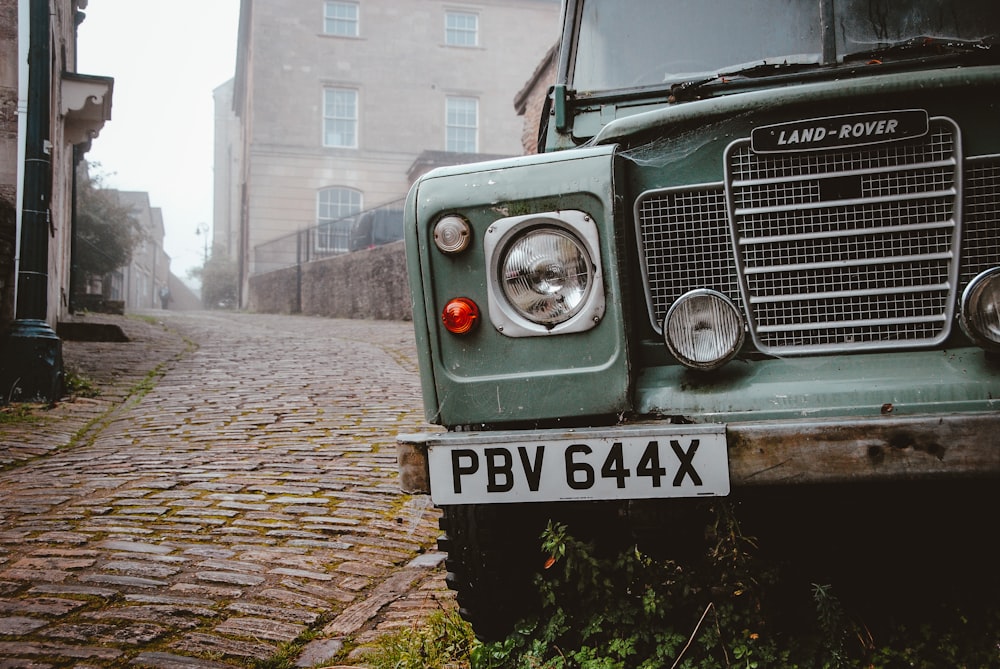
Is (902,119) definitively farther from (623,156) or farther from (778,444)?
(778,444)

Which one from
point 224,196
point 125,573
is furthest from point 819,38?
point 224,196

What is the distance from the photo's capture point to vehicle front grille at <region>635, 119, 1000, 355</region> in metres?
2.22

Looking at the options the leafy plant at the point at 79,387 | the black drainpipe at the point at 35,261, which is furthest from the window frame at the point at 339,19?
the leafy plant at the point at 79,387

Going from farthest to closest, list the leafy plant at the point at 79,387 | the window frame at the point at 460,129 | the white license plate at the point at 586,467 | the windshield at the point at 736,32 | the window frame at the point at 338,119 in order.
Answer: the window frame at the point at 460,129 < the window frame at the point at 338,119 < the leafy plant at the point at 79,387 < the windshield at the point at 736,32 < the white license plate at the point at 586,467

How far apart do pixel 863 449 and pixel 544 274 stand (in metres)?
0.90

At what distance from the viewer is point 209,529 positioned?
4.04 metres

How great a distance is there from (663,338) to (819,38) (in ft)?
4.72

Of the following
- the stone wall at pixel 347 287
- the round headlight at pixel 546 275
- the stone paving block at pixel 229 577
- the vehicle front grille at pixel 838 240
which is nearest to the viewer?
the vehicle front grille at pixel 838 240

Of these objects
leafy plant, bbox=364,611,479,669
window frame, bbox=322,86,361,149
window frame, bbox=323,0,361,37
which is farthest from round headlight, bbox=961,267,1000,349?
window frame, bbox=323,0,361,37

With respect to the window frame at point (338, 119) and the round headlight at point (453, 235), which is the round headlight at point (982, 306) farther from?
the window frame at point (338, 119)

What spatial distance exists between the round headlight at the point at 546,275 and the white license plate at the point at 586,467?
0.37 m

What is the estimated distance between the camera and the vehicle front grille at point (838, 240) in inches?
87.4

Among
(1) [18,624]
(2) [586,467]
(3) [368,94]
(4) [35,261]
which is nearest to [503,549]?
(2) [586,467]

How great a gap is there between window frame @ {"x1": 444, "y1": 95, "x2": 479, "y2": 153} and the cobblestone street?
23.2 meters
